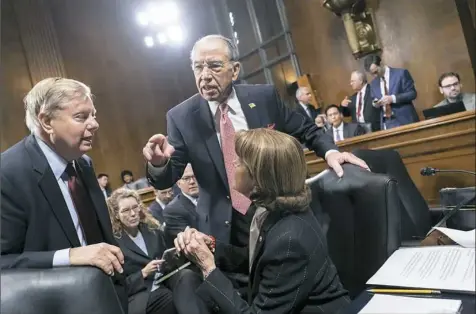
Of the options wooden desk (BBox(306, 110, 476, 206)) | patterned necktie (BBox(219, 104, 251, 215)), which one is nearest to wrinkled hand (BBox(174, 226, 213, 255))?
patterned necktie (BBox(219, 104, 251, 215))

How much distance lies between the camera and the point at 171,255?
2.90ft

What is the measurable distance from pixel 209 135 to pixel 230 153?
65 millimetres

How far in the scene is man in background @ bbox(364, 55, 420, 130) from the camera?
78 centimetres

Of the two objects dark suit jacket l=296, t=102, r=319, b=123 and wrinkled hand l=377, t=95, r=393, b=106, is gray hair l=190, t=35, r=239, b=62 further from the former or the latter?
wrinkled hand l=377, t=95, r=393, b=106

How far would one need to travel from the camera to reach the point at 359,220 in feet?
3.09

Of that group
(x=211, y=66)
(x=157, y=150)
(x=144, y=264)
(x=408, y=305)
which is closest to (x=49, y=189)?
(x=157, y=150)

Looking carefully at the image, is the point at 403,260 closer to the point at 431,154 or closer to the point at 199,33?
the point at 431,154

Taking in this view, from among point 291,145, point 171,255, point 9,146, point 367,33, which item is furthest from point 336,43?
point 9,146

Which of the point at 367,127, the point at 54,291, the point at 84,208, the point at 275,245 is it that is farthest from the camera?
the point at 367,127

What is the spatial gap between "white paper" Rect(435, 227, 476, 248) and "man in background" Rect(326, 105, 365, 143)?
1.03 feet

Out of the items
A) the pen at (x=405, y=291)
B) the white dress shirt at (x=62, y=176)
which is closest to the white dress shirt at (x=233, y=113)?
the white dress shirt at (x=62, y=176)

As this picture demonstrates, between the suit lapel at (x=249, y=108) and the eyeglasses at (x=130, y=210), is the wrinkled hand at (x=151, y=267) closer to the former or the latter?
the eyeglasses at (x=130, y=210)

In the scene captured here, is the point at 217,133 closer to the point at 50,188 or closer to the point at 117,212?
the point at 117,212

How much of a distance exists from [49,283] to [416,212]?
0.75 m
